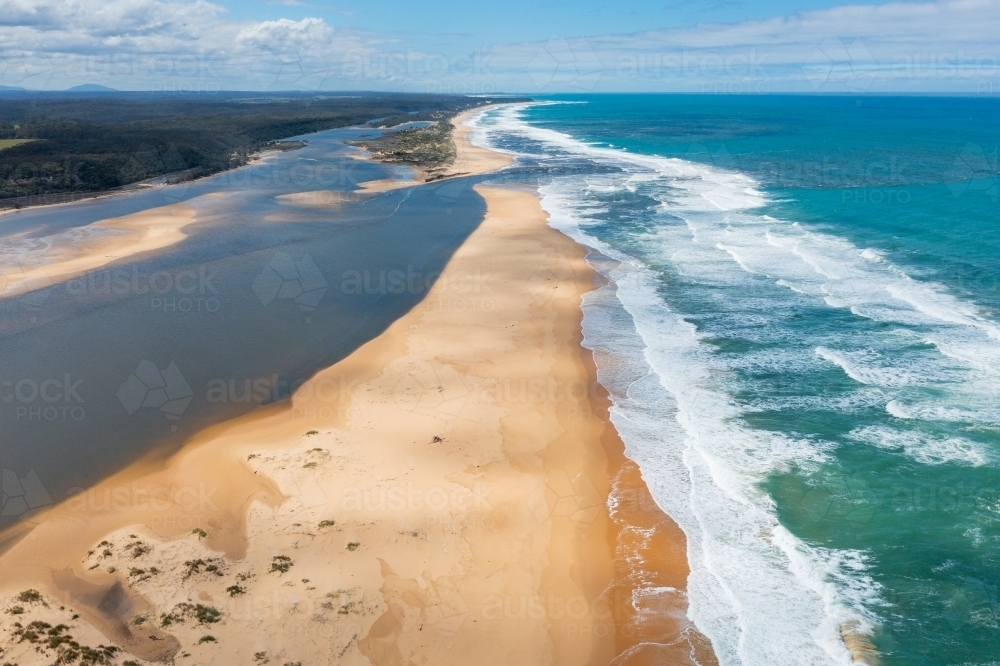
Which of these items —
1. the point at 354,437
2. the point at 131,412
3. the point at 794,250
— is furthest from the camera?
the point at 794,250

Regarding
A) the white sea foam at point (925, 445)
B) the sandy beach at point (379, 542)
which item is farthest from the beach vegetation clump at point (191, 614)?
the white sea foam at point (925, 445)

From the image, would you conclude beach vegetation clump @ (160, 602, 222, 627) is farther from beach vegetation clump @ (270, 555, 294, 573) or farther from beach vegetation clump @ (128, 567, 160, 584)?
beach vegetation clump @ (270, 555, 294, 573)

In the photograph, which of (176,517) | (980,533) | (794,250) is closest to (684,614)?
(980,533)

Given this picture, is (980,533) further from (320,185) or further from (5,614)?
(320,185)

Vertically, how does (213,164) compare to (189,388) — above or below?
above

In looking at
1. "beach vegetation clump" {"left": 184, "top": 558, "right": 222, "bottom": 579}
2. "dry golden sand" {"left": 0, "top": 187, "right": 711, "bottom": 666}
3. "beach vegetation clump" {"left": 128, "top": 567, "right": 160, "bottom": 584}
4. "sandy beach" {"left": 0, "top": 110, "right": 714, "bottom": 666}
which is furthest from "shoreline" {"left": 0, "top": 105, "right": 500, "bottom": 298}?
"beach vegetation clump" {"left": 184, "top": 558, "right": 222, "bottom": 579}

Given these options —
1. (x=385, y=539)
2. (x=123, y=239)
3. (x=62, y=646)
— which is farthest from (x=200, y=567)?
(x=123, y=239)
